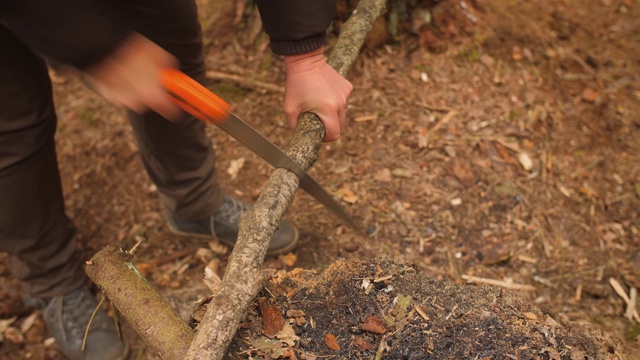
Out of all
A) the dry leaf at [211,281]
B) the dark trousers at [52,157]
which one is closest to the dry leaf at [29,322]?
the dark trousers at [52,157]

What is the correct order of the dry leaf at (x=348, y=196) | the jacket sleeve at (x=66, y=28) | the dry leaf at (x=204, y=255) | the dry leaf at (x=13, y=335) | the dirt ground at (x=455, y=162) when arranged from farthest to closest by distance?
1. the dry leaf at (x=348, y=196)
2. the dry leaf at (x=204, y=255)
3. the dirt ground at (x=455, y=162)
4. the dry leaf at (x=13, y=335)
5. the jacket sleeve at (x=66, y=28)

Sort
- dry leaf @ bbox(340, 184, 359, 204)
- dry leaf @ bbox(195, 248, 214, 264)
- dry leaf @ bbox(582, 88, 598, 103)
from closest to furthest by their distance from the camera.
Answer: dry leaf @ bbox(195, 248, 214, 264) < dry leaf @ bbox(340, 184, 359, 204) < dry leaf @ bbox(582, 88, 598, 103)

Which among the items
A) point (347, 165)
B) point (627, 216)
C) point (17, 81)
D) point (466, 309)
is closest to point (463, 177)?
point (347, 165)

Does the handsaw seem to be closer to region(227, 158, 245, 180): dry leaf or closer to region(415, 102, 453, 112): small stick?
region(227, 158, 245, 180): dry leaf

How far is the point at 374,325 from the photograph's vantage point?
163 centimetres

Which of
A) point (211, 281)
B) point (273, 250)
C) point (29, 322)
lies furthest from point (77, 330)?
point (211, 281)

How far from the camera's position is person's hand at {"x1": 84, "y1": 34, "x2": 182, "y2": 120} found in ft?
4.82

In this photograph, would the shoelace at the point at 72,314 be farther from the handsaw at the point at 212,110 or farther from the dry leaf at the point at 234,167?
the handsaw at the point at 212,110

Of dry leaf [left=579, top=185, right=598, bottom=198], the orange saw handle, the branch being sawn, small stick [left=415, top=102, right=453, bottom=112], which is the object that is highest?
the orange saw handle

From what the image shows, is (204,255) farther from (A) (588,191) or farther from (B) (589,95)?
(B) (589,95)

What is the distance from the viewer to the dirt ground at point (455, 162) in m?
2.83

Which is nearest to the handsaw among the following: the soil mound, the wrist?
the wrist

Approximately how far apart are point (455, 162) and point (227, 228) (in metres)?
1.53

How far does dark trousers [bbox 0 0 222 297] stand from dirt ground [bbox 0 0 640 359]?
0.47 m
